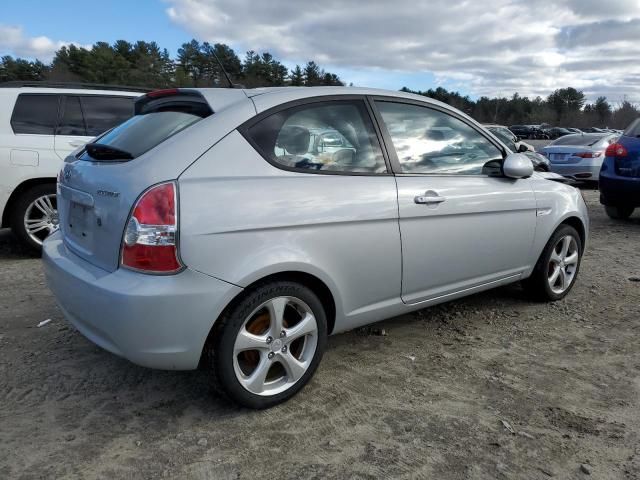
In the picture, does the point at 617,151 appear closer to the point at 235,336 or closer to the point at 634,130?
the point at 634,130

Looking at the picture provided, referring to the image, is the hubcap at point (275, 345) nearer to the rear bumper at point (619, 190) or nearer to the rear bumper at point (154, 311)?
the rear bumper at point (154, 311)

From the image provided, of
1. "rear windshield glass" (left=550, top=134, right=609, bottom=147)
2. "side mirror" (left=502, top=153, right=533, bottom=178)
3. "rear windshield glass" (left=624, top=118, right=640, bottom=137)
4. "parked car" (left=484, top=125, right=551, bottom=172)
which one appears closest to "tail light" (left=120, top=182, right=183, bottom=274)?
"side mirror" (left=502, top=153, right=533, bottom=178)

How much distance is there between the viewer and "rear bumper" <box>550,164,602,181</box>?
489 inches

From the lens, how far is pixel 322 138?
3.00 m

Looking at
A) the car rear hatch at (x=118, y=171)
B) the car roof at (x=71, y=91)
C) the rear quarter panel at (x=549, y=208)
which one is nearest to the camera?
the car rear hatch at (x=118, y=171)

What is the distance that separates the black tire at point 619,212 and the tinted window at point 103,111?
714 centimetres

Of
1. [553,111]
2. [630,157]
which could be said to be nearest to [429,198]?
[630,157]

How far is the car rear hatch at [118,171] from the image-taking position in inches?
97.7

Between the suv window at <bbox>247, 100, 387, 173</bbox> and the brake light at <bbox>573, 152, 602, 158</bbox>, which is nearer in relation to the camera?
the suv window at <bbox>247, 100, 387, 173</bbox>

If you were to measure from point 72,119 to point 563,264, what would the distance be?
5.17 m

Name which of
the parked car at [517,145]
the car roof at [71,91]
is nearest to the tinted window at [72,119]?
the car roof at [71,91]

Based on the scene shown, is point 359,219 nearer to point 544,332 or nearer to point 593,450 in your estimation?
point 593,450

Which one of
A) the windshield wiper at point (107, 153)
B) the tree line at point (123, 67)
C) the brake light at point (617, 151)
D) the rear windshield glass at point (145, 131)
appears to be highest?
the tree line at point (123, 67)

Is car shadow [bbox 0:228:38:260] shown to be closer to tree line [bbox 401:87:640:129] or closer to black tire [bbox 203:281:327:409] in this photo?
black tire [bbox 203:281:327:409]
